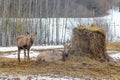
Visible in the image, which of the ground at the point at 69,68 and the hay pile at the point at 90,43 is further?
the hay pile at the point at 90,43

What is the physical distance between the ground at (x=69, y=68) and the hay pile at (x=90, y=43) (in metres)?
0.34

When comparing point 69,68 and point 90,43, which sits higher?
point 90,43

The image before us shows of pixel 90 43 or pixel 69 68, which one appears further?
pixel 90 43

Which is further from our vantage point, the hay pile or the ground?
the hay pile

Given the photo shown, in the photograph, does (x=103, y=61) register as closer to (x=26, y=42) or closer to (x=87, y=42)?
(x=87, y=42)

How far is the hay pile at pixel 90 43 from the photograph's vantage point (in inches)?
514

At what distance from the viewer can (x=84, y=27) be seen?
1338 centimetres

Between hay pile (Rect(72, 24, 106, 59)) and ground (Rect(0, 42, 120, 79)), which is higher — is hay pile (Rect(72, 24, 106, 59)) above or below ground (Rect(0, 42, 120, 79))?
above

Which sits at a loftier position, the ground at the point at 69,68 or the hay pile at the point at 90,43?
the hay pile at the point at 90,43

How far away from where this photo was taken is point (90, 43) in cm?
1317

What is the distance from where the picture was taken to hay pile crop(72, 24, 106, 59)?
514 inches

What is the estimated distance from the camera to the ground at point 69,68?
1074 centimetres

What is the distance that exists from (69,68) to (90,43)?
1947mm

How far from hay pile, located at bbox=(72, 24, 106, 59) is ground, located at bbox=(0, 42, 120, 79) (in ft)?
1.11
